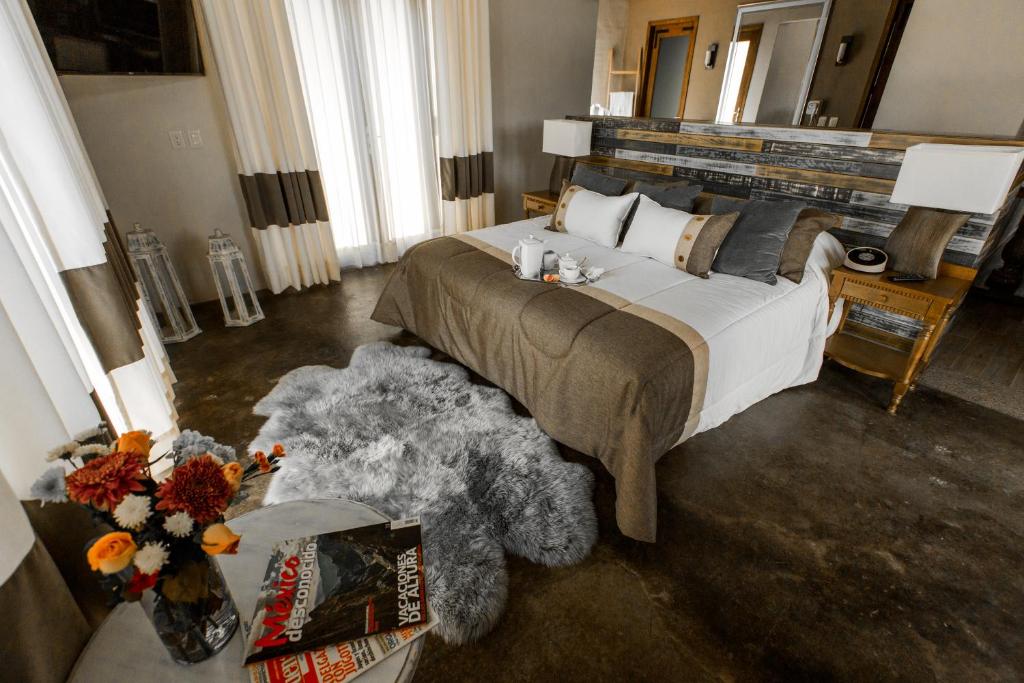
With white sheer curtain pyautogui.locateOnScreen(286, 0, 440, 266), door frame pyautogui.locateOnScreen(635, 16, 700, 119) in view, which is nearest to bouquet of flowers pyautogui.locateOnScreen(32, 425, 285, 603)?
white sheer curtain pyautogui.locateOnScreen(286, 0, 440, 266)

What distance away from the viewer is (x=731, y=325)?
1.98 meters

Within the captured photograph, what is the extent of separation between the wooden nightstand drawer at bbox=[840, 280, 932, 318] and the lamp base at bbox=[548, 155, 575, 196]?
96.1 inches

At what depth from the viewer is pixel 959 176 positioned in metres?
1.98

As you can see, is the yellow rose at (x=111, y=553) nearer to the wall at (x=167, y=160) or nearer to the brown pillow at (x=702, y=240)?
the brown pillow at (x=702, y=240)

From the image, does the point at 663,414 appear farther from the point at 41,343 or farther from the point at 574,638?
the point at 41,343

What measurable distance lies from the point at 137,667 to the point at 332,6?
3.97 m

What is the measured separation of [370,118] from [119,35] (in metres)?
1.59

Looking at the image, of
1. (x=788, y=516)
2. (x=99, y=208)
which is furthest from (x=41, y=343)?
(x=788, y=516)

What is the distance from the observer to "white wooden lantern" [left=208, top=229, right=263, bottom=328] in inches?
120

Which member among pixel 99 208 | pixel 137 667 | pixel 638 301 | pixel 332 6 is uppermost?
pixel 332 6

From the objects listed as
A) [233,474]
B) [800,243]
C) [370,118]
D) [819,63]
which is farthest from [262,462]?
[819,63]

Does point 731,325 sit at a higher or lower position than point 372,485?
higher

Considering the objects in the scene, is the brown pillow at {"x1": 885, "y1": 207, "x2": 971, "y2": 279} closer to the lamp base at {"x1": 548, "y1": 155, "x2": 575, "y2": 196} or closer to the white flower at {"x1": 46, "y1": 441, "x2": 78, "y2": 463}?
the lamp base at {"x1": 548, "y1": 155, "x2": 575, "y2": 196}

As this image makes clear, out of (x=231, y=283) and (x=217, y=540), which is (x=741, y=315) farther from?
(x=231, y=283)
